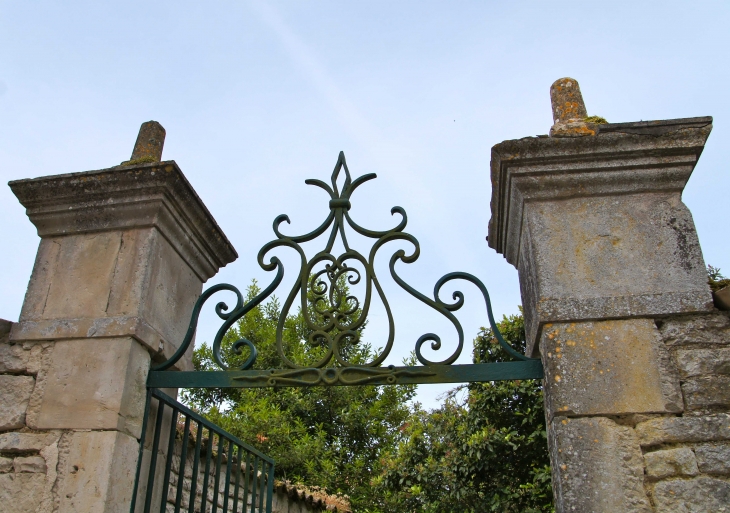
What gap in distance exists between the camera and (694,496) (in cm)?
212

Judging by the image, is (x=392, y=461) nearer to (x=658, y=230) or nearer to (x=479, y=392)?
(x=479, y=392)

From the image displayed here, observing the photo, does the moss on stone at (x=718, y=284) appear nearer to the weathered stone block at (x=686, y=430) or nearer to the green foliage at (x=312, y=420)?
the weathered stone block at (x=686, y=430)

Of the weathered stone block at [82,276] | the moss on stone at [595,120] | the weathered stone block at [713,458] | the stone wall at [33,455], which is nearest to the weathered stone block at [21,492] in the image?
the stone wall at [33,455]

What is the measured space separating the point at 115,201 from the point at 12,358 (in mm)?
860

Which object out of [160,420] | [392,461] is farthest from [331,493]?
[160,420]

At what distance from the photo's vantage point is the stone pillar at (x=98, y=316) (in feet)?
8.32

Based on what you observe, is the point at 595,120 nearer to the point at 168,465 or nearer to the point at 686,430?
the point at 686,430

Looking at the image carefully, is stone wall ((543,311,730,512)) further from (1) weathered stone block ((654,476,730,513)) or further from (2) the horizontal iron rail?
(2) the horizontal iron rail

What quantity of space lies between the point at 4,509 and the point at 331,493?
850cm

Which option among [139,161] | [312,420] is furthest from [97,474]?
[312,420]

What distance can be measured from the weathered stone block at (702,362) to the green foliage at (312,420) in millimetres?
7883

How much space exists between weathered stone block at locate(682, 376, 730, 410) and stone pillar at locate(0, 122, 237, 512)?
2.26 m

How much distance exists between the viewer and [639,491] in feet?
7.06

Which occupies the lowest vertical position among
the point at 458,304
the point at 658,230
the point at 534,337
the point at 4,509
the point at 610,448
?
the point at 4,509
